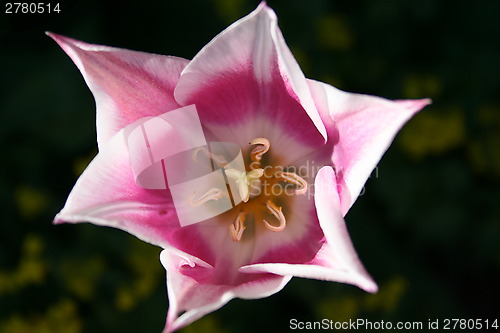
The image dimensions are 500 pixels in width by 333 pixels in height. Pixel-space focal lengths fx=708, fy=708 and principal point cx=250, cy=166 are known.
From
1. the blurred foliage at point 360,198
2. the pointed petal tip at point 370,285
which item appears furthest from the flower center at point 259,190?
the blurred foliage at point 360,198

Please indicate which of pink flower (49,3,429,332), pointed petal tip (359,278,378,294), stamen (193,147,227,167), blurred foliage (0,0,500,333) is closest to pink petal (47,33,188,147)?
pink flower (49,3,429,332)

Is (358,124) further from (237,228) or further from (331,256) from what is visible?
(237,228)

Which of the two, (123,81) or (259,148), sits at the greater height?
(123,81)

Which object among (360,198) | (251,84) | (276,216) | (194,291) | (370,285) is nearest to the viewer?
(370,285)

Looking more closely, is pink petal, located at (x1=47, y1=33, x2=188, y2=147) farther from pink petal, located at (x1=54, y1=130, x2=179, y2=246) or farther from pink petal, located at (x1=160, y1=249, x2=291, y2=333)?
pink petal, located at (x1=160, y1=249, x2=291, y2=333)

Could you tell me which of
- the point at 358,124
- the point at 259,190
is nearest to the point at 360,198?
the point at 259,190

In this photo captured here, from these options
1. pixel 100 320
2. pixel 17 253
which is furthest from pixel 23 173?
pixel 100 320

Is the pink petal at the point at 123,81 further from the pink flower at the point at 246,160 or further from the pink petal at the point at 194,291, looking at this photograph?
the pink petal at the point at 194,291
